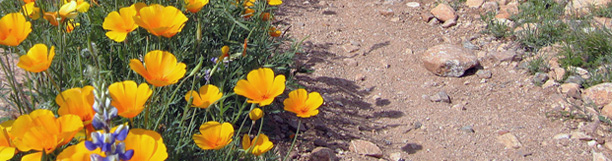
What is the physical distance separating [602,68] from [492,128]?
0.84m

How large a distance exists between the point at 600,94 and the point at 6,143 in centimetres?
279

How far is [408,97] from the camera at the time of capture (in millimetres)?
3281

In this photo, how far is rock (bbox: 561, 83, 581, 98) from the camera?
3.18 m

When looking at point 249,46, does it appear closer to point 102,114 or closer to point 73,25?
point 73,25

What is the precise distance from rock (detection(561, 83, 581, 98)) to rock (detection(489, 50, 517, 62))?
39 centimetres

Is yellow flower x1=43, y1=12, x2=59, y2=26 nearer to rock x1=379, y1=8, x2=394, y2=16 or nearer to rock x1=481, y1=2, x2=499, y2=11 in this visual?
rock x1=379, y1=8, x2=394, y2=16

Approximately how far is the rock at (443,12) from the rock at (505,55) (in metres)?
0.58

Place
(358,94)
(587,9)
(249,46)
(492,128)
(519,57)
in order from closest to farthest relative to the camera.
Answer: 1. (249,46)
2. (492,128)
3. (358,94)
4. (519,57)
5. (587,9)

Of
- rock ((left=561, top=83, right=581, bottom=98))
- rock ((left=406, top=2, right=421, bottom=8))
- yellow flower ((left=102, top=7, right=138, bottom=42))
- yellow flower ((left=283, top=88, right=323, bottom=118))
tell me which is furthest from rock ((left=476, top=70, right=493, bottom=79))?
yellow flower ((left=102, top=7, right=138, bottom=42))

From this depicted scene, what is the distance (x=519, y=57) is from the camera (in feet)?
11.8

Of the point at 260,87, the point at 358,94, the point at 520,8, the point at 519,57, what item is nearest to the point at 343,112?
the point at 358,94

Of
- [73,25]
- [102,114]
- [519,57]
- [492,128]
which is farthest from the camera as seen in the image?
[519,57]

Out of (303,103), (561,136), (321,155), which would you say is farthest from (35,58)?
(561,136)

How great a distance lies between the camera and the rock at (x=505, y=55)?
3.60 meters
